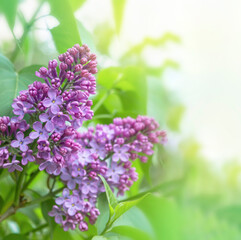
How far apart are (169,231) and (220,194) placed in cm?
15

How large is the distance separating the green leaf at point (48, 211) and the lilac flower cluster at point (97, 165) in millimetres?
12

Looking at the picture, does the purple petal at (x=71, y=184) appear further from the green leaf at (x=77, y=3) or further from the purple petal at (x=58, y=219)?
A: the green leaf at (x=77, y=3)

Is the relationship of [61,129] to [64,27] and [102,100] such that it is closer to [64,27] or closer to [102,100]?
[64,27]

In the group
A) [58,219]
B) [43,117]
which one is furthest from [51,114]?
[58,219]

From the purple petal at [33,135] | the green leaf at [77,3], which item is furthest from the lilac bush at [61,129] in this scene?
the green leaf at [77,3]

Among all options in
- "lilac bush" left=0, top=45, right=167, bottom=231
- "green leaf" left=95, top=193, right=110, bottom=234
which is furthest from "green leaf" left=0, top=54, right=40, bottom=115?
"green leaf" left=95, top=193, right=110, bottom=234

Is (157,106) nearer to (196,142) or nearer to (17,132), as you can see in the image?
(196,142)

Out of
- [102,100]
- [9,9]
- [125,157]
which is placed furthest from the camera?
[102,100]

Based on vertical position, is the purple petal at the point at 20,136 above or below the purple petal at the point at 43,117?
below

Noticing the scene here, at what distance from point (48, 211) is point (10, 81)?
13 cm

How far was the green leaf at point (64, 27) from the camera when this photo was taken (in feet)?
0.98

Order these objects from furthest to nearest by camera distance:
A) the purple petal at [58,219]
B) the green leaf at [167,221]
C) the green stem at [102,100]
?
the green stem at [102,100] < the purple petal at [58,219] < the green leaf at [167,221]

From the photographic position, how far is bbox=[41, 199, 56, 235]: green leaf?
345 millimetres

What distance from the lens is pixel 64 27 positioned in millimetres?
313
